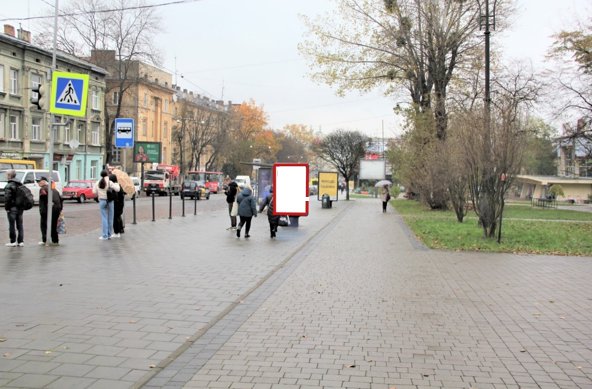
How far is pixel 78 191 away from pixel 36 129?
1159cm

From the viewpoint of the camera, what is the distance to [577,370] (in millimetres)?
5012

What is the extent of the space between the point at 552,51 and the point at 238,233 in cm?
2492

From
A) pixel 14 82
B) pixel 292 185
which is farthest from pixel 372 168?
pixel 292 185

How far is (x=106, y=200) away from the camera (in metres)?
14.5

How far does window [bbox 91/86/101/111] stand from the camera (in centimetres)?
5519

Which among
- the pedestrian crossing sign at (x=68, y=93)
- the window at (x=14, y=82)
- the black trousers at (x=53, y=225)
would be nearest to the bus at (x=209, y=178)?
the window at (x=14, y=82)

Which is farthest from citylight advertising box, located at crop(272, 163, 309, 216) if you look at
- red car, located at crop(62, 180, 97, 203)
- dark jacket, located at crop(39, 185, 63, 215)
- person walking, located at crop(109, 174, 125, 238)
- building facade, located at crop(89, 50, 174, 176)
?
building facade, located at crop(89, 50, 174, 176)

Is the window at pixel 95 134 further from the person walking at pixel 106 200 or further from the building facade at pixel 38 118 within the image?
the person walking at pixel 106 200

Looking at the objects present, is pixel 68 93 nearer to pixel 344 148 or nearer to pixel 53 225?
pixel 53 225

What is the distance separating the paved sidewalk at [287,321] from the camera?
189 inches

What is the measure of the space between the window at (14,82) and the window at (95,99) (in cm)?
1130

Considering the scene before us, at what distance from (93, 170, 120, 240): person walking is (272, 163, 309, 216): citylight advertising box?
5.21 meters

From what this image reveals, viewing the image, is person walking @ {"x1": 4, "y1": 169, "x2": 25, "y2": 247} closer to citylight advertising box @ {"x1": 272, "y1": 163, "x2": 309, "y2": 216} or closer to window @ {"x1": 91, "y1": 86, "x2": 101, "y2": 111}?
citylight advertising box @ {"x1": 272, "y1": 163, "x2": 309, "y2": 216}

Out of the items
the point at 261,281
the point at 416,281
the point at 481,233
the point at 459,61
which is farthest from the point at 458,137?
the point at 459,61
